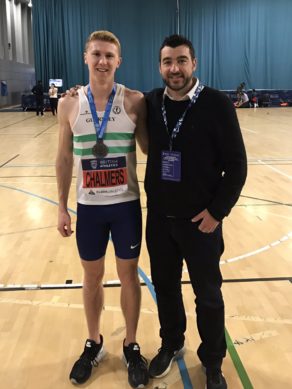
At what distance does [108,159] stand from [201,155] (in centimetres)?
47

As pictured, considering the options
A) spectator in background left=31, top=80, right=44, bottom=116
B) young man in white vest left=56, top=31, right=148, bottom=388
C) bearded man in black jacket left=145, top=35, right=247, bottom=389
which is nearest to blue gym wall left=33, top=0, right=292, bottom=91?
spectator in background left=31, top=80, right=44, bottom=116

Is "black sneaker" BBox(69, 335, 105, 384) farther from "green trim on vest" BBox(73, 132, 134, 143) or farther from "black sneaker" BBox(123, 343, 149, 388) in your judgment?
"green trim on vest" BBox(73, 132, 134, 143)

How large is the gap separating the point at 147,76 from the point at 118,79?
1622 mm

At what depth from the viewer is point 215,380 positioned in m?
2.12

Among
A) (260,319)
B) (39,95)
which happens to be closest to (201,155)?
(260,319)

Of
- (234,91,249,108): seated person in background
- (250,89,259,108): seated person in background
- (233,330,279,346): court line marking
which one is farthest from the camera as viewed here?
(250,89,259,108): seated person in background

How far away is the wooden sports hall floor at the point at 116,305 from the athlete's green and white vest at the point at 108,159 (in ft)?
3.24

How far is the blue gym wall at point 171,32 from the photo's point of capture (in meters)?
22.4

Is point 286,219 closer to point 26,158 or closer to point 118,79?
point 26,158

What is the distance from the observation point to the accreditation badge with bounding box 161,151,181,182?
75.8 inches

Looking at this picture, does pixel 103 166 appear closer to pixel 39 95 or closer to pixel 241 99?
pixel 39 95

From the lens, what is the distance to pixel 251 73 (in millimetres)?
23359

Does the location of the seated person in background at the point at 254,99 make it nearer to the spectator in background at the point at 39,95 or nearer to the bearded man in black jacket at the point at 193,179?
the spectator in background at the point at 39,95

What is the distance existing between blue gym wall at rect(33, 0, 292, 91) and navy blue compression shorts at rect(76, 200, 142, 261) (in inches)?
852
